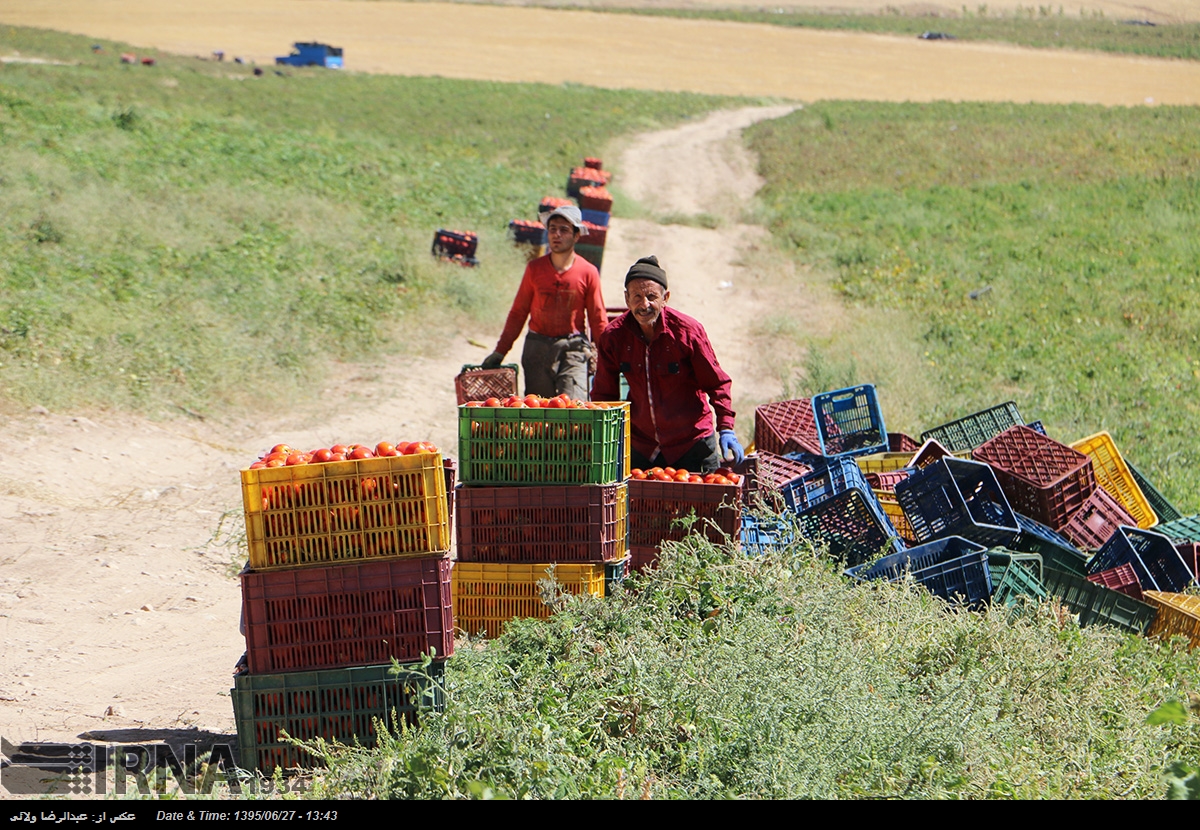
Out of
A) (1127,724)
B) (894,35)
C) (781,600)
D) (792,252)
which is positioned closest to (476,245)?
(792,252)

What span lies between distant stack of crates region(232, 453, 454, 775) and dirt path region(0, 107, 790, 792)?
2.57 ft

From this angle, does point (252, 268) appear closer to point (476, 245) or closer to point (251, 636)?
point (476, 245)

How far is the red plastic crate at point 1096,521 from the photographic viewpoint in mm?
6891

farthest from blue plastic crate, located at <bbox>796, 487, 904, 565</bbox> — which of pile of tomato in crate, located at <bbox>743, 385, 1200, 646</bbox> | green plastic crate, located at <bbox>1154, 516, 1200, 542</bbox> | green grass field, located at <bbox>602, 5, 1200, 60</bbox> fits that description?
green grass field, located at <bbox>602, 5, 1200, 60</bbox>

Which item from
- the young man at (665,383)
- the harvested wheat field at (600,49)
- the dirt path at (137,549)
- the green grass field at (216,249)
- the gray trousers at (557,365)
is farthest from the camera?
the harvested wheat field at (600,49)

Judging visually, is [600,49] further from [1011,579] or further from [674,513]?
[1011,579]

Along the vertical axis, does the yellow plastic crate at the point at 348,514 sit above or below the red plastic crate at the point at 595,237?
below

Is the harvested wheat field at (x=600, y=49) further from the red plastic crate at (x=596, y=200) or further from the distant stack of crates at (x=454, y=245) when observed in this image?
the distant stack of crates at (x=454, y=245)

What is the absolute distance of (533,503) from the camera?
5.12 m

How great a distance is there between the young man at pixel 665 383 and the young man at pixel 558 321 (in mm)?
1247

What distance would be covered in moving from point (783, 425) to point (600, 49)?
202ft

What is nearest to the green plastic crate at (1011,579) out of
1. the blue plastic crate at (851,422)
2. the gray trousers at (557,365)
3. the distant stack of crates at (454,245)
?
the blue plastic crate at (851,422)

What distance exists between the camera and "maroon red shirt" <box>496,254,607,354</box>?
743 centimetres

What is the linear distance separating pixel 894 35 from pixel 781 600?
2222 inches
